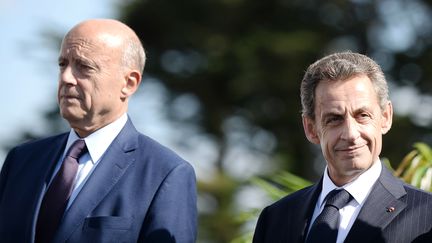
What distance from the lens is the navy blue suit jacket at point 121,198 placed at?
14.1 ft

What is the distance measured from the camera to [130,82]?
180 inches

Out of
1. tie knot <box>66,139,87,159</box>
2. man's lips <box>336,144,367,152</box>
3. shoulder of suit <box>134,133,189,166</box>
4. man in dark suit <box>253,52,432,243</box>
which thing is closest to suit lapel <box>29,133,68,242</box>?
tie knot <box>66,139,87,159</box>

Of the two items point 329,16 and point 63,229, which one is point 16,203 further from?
point 329,16

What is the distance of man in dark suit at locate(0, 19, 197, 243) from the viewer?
4309mm

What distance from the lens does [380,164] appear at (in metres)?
4.23

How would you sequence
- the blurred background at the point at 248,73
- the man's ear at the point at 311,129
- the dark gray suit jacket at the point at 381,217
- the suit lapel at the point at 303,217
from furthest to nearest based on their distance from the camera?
the blurred background at the point at 248,73 < the man's ear at the point at 311,129 < the suit lapel at the point at 303,217 < the dark gray suit jacket at the point at 381,217

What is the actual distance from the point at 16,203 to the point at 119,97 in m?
0.64

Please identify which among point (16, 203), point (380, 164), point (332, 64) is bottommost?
point (16, 203)

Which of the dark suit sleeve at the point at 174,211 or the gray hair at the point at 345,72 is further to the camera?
the dark suit sleeve at the point at 174,211

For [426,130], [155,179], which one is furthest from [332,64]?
[426,130]

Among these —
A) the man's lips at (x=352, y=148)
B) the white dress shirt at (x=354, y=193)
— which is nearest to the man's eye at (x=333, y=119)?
the man's lips at (x=352, y=148)

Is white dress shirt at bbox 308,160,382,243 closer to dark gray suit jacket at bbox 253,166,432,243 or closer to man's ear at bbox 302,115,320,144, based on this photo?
dark gray suit jacket at bbox 253,166,432,243

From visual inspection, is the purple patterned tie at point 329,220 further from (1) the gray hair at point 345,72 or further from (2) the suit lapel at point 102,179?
(2) the suit lapel at point 102,179

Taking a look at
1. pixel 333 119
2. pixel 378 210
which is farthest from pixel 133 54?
pixel 378 210
